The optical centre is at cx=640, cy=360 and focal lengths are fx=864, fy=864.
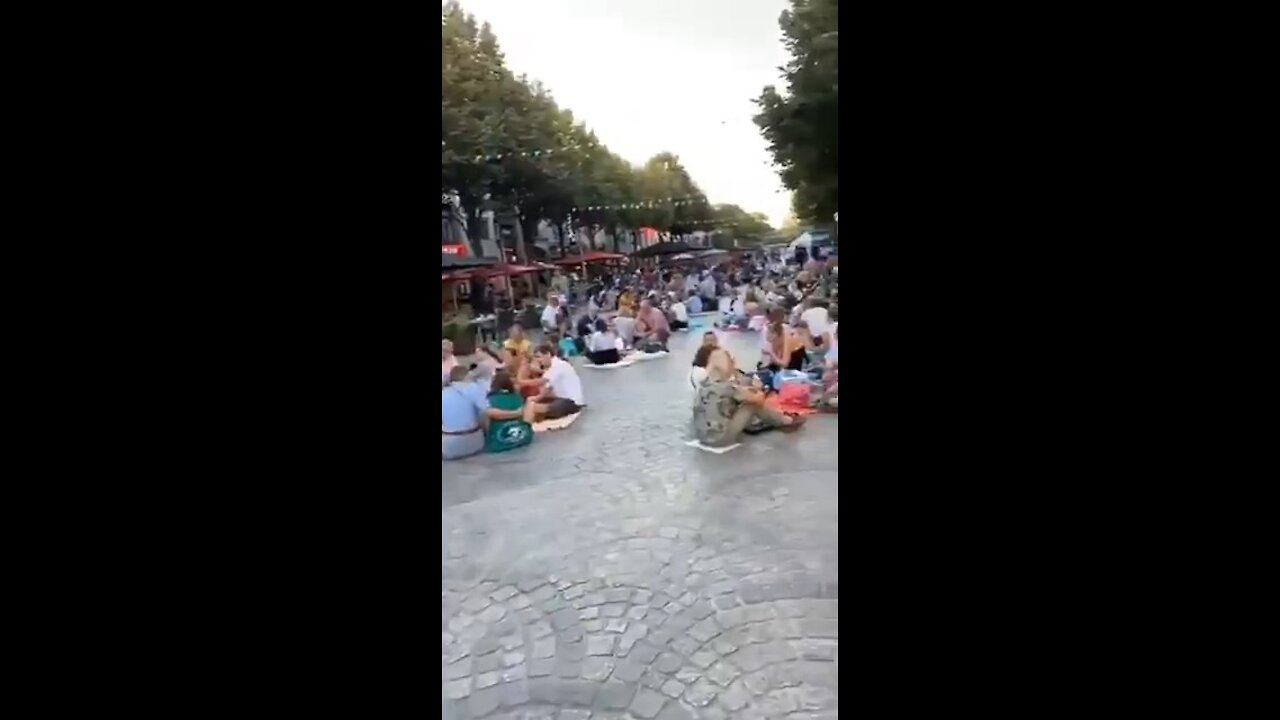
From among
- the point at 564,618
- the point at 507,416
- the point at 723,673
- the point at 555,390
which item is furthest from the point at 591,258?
the point at 723,673

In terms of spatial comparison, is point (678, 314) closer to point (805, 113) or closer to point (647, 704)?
point (805, 113)

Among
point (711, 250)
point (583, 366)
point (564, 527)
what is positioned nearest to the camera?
point (564, 527)

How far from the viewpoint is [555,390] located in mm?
2721

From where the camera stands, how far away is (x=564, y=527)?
2.29 metres

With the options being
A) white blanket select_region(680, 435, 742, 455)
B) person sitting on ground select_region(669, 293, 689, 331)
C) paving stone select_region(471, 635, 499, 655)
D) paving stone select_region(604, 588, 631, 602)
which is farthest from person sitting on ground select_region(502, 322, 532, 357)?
paving stone select_region(471, 635, 499, 655)

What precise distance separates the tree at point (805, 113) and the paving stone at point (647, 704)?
3.15 feet

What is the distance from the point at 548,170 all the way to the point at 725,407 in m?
0.90

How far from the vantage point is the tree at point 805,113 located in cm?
178
